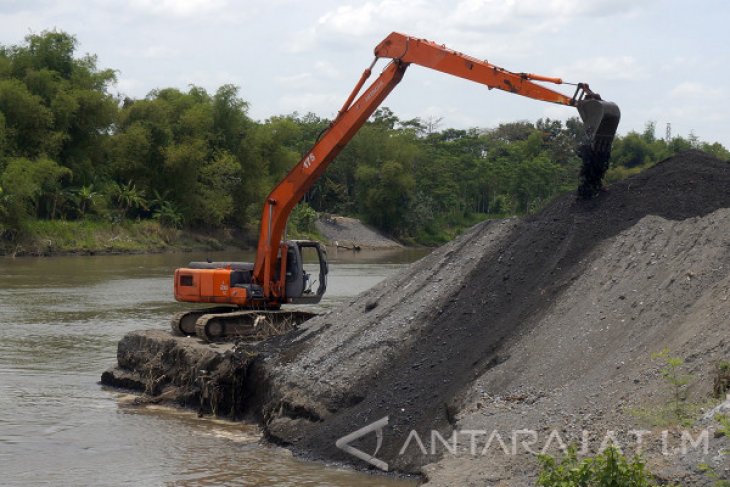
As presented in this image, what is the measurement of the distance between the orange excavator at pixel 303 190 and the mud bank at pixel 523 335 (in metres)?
1.59

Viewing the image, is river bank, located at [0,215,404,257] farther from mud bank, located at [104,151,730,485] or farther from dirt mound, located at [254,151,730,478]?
mud bank, located at [104,151,730,485]

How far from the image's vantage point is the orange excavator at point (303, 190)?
17.5m

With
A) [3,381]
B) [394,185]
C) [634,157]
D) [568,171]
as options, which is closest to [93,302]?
[3,381]

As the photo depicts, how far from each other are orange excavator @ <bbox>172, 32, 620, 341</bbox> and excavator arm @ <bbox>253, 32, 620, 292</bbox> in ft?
0.05

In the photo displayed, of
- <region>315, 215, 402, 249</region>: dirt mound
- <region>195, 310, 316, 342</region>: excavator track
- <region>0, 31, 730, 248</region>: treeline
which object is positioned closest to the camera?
<region>195, 310, 316, 342</region>: excavator track

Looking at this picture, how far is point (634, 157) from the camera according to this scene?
104 meters

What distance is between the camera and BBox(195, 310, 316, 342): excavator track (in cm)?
1962

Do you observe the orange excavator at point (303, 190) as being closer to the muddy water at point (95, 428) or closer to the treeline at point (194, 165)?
the muddy water at point (95, 428)

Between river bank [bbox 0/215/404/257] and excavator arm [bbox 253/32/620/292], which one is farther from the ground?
excavator arm [bbox 253/32/620/292]

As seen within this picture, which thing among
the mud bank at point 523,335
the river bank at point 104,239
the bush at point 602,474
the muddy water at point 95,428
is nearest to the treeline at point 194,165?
the river bank at point 104,239

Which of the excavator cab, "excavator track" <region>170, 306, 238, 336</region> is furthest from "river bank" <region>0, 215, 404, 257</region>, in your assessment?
the excavator cab

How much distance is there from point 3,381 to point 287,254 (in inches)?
228

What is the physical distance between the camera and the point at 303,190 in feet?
66.0

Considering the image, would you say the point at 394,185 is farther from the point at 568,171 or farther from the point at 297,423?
the point at 297,423
